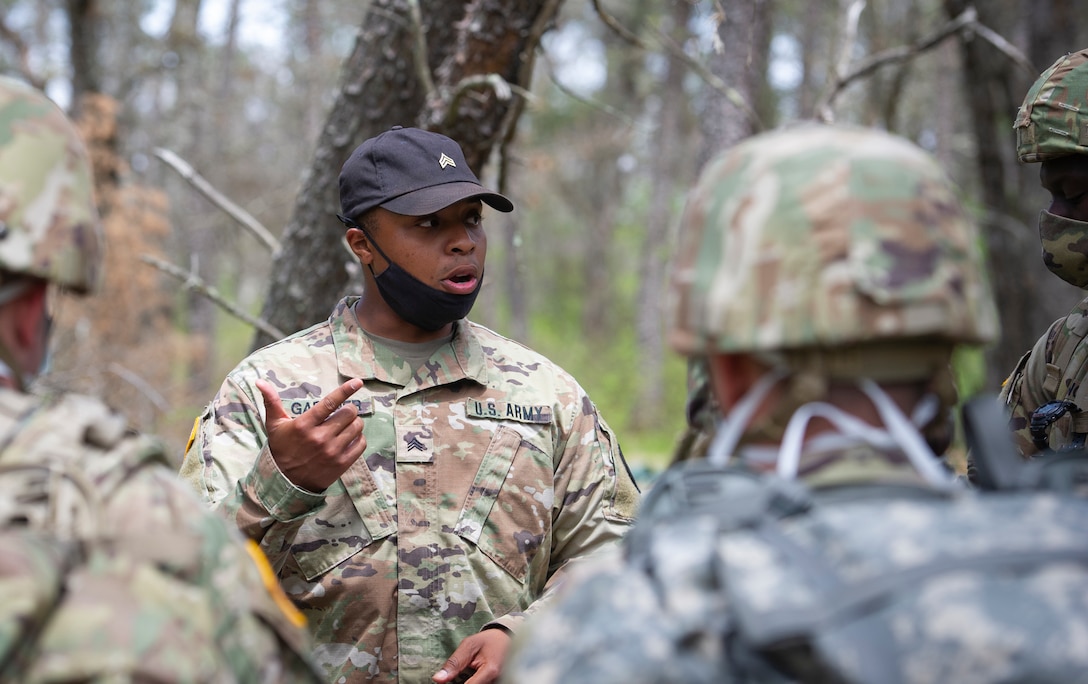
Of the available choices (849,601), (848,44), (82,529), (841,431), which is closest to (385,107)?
(848,44)

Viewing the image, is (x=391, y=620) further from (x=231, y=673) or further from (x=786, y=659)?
(x=786, y=659)

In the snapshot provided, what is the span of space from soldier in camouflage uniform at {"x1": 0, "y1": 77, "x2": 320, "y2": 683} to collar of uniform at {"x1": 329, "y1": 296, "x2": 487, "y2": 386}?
130cm

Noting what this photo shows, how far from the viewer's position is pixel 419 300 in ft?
10.7

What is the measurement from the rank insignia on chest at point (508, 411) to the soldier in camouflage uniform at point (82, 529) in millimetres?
1324

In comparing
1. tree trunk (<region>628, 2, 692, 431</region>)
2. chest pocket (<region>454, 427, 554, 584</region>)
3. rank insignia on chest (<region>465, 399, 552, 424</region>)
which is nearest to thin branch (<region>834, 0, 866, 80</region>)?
rank insignia on chest (<region>465, 399, 552, 424</region>)

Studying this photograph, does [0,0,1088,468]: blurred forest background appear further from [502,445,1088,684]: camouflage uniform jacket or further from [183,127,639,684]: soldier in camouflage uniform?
[502,445,1088,684]: camouflage uniform jacket

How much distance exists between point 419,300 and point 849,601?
6.80 ft

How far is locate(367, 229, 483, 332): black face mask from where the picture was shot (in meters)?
3.25

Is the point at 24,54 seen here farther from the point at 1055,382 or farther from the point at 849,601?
the point at 849,601

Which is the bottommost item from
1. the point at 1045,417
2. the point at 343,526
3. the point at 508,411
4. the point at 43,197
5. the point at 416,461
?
the point at 343,526

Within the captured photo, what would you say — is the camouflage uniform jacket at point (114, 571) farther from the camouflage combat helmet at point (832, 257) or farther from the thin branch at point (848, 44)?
the thin branch at point (848, 44)

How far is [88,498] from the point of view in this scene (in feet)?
5.57

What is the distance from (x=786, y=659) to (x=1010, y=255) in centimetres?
803

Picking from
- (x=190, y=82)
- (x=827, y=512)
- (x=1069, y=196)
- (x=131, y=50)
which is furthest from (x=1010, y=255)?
(x=131, y=50)
